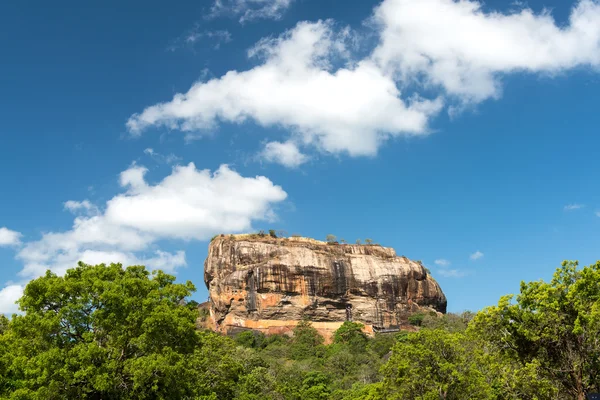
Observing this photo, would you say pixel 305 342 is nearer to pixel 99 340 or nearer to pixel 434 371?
pixel 434 371

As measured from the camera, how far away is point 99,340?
58.3 feet

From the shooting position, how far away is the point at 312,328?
2790 inches

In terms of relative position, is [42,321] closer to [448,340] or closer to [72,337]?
[72,337]

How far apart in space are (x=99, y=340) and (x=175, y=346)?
8.21 ft

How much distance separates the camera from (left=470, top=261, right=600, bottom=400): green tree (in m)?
16.6

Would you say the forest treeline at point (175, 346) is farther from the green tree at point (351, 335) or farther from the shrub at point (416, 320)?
the shrub at point (416, 320)

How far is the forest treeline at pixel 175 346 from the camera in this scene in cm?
1647

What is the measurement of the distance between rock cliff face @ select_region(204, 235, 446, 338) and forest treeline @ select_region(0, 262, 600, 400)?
175 feet

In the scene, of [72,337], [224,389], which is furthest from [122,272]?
[224,389]

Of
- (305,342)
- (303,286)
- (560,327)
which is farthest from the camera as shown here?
(303,286)

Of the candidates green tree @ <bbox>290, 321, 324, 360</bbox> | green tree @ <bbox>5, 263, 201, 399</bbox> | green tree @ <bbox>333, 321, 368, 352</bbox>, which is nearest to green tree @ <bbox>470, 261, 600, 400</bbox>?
green tree @ <bbox>5, 263, 201, 399</bbox>

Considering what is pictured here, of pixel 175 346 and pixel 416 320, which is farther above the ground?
pixel 416 320

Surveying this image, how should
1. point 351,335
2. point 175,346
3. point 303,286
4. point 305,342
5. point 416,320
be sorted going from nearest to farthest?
point 175,346 < point 305,342 < point 351,335 < point 303,286 < point 416,320

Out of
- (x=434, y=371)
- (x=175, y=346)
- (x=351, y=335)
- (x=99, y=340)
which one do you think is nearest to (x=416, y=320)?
(x=351, y=335)
